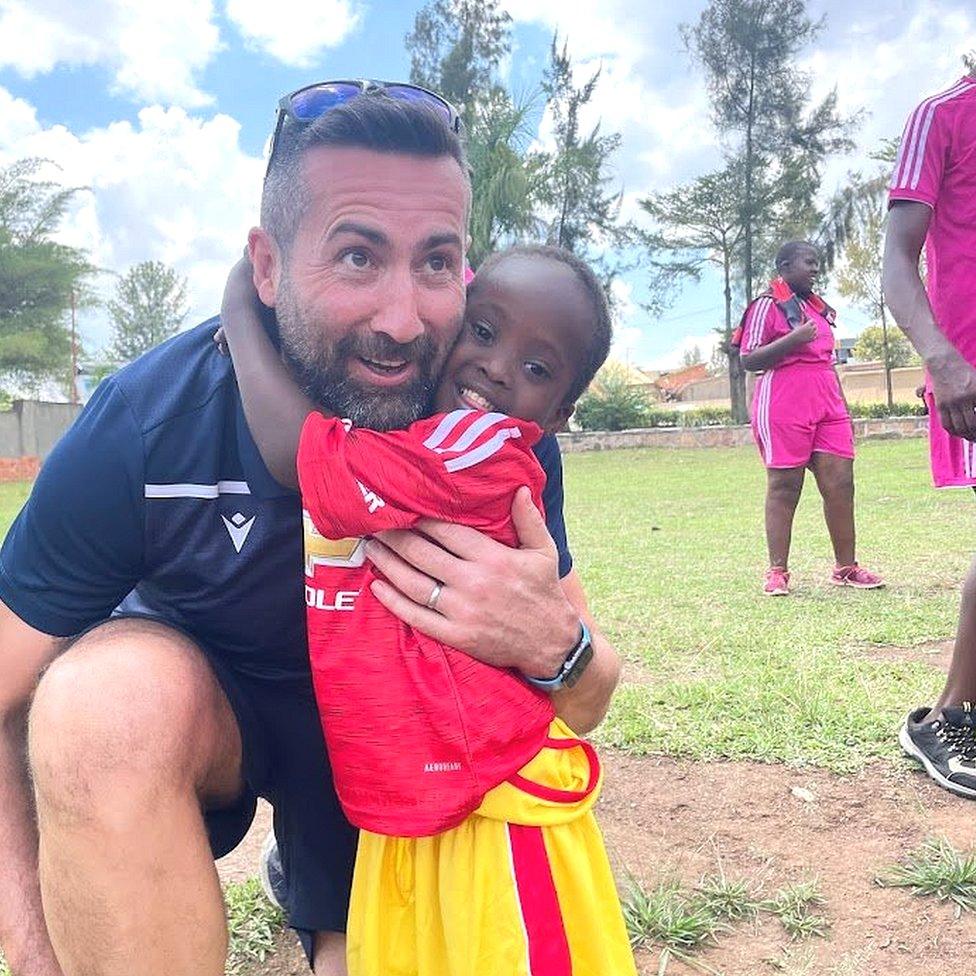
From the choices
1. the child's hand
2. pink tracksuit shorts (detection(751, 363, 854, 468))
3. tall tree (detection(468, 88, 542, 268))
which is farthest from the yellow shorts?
tall tree (detection(468, 88, 542, 268))

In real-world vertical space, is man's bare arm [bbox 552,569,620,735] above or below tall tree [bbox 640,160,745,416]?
below

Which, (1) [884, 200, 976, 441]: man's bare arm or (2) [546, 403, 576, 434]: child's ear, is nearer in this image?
(2) [546, 403, 576, 434]: child's ear

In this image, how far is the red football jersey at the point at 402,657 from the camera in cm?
138

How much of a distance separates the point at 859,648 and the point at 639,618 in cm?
102

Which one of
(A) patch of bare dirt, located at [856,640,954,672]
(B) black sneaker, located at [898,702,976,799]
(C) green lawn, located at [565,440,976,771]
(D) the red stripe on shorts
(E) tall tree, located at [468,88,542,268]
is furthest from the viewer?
(E) tall tree, located at [468,88,542,268]

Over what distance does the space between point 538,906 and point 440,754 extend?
0.24 meters

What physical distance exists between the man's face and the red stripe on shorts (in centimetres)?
69

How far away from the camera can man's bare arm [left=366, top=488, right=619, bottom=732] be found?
1427 millimetres

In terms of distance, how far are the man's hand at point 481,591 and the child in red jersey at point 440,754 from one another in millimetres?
21

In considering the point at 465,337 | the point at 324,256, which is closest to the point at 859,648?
the point at 465,337

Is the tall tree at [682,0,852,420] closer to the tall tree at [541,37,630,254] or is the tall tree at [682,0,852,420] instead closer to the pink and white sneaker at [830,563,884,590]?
the tall tree at [541,37,630,254]

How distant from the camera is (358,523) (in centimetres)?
139

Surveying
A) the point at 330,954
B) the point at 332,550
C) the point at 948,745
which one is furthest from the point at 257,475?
the point at 948,745

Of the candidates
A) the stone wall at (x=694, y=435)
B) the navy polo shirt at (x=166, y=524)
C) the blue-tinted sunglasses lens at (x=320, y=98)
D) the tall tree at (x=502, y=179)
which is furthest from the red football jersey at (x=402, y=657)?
the tall tree at (x=502, y=179)
